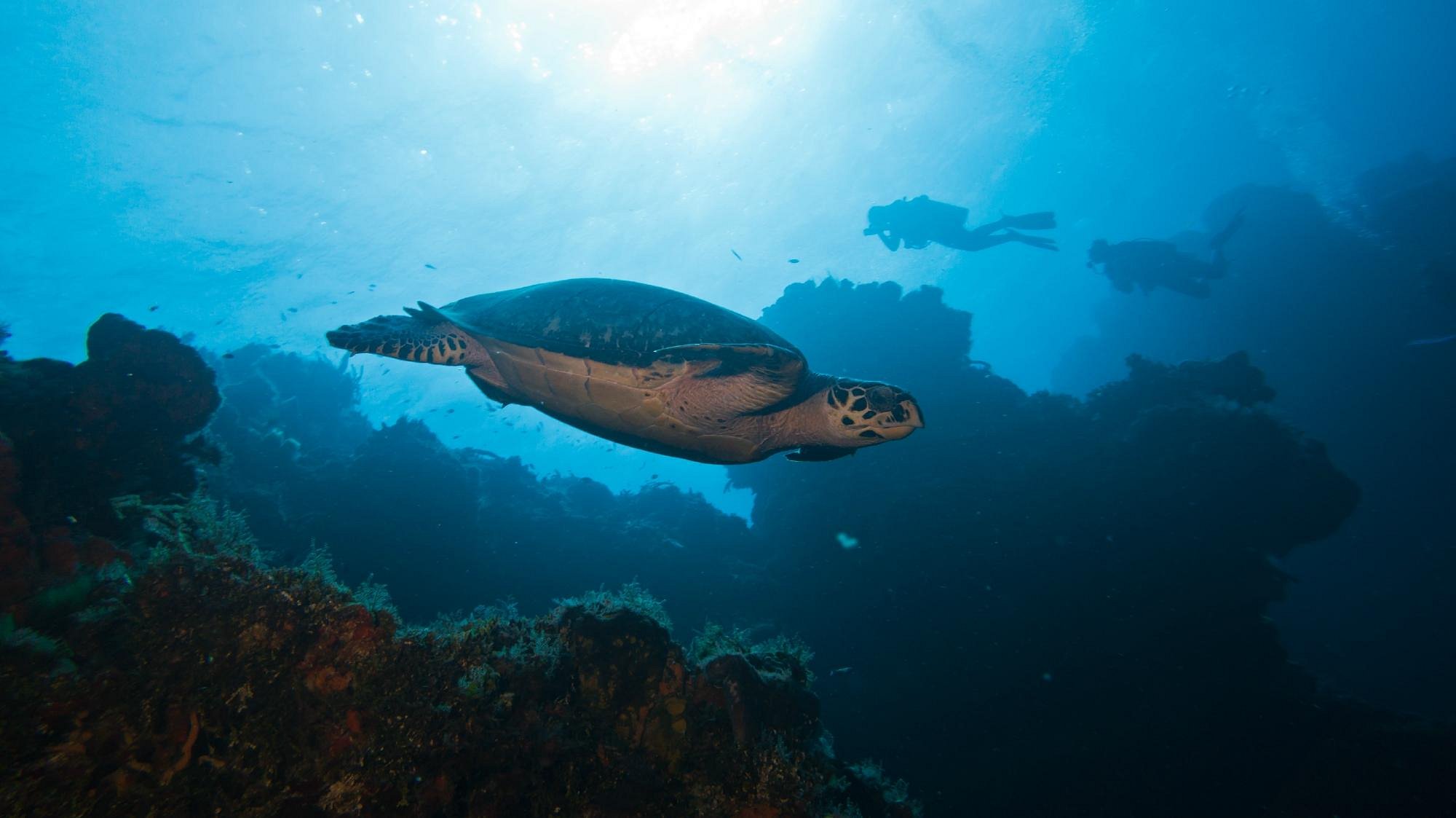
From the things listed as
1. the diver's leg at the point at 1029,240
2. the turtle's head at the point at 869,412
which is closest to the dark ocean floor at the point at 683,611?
the turtle's head at the point at 869,412

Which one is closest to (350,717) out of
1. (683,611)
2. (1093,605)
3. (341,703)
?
(341,703)

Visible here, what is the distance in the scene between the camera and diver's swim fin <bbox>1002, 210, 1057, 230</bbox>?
19.1 meters

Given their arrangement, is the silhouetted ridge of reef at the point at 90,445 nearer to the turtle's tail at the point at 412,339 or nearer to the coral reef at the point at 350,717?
the coral reef at the point at 350,717

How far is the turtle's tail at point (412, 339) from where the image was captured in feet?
16.0

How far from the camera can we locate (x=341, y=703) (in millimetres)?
2566

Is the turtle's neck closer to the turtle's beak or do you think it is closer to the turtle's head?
the turtle's head

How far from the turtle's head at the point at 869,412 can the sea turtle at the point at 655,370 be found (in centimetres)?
1

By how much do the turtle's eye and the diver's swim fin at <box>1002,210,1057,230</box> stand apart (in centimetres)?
1907

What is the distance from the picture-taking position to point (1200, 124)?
132ft

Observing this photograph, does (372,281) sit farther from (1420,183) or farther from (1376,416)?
(1420,183)

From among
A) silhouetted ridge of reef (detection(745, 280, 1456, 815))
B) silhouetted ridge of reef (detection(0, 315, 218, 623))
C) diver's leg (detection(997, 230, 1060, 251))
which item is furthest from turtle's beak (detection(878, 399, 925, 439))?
diver's leg (detection(997, 230, 1060, 251))

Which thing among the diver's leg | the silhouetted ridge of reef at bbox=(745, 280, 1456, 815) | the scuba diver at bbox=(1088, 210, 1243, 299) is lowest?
the silhouetted ridge of reef at bbox=(745, 280, 1456, 815)

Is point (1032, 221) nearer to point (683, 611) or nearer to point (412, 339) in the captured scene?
point (683, 611)

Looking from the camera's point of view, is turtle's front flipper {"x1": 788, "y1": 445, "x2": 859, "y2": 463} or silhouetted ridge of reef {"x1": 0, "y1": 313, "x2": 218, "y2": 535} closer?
silhouetted ridge of reef {"x1": 0, "y1": 313, "x2": 218, "y2": 535}
